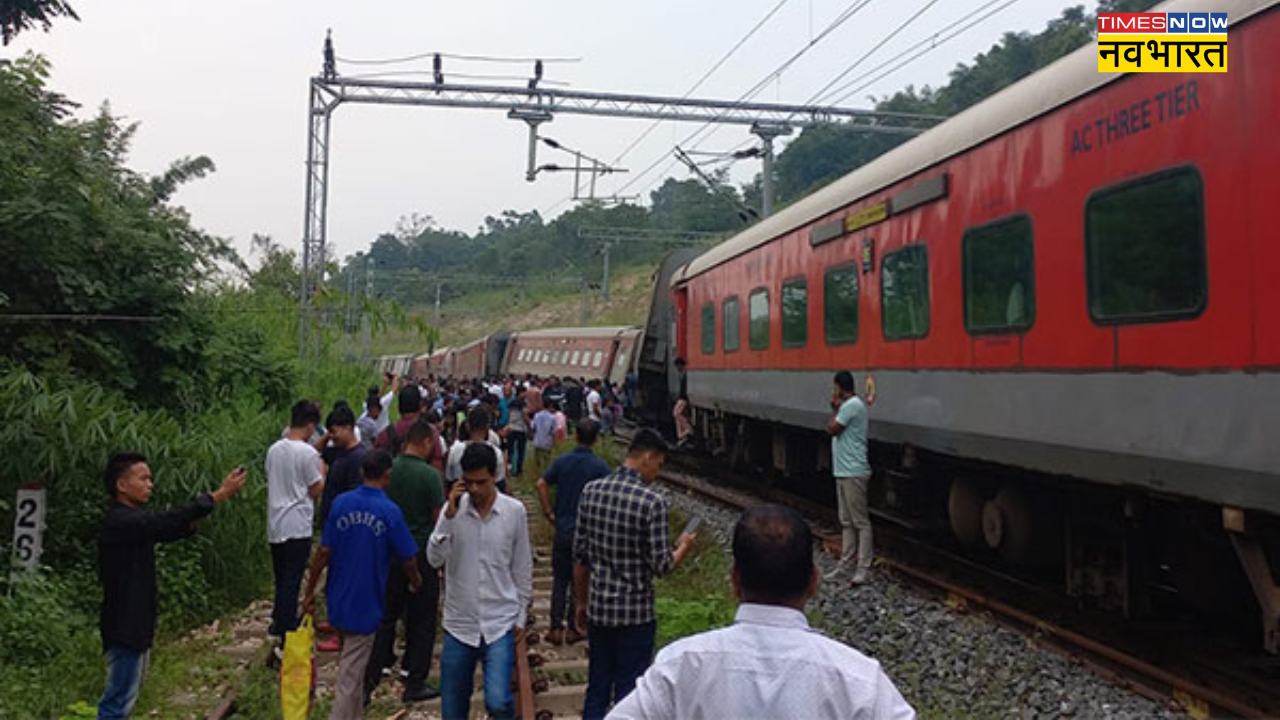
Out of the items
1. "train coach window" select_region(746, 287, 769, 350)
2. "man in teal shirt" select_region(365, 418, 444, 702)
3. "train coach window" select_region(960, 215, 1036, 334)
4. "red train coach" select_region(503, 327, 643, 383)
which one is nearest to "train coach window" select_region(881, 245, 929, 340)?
"train coach window" select_region(960, 215, 1036, 334)

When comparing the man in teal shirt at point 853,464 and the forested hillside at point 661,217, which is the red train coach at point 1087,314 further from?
the forested hillside at point 661,217

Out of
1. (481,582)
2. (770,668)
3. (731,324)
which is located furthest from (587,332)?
(770,668)

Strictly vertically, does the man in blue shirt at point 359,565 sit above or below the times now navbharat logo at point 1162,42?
below

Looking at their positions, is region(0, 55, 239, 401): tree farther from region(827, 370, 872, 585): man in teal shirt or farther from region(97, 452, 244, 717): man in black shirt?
region(827, 370, 872, 585): man in teal shirt

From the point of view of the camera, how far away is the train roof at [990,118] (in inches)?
218

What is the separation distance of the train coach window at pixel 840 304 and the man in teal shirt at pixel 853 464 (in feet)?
4.34

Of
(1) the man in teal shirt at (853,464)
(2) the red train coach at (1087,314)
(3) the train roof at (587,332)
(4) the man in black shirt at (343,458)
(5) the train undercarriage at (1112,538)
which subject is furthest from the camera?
(3) the train roof at (587,332)

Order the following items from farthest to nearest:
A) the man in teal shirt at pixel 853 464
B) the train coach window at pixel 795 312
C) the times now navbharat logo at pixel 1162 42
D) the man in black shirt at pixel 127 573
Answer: the train coach window at pixel 795 312 < the man in teal shirt at pixel 853 464 < the times now navbharat logo at pixel 1162 42 < the man in black shirt at pixel 127 573

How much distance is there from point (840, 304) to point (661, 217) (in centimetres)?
7598

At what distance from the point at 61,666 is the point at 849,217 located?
7.20 meters

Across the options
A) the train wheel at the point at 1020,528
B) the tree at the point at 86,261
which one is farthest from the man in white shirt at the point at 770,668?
the tree at the point at 86,261

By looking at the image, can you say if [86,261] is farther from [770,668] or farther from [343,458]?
[770,668]

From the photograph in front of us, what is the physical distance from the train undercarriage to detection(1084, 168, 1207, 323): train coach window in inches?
38.4

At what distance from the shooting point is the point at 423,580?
5945 millimetres
